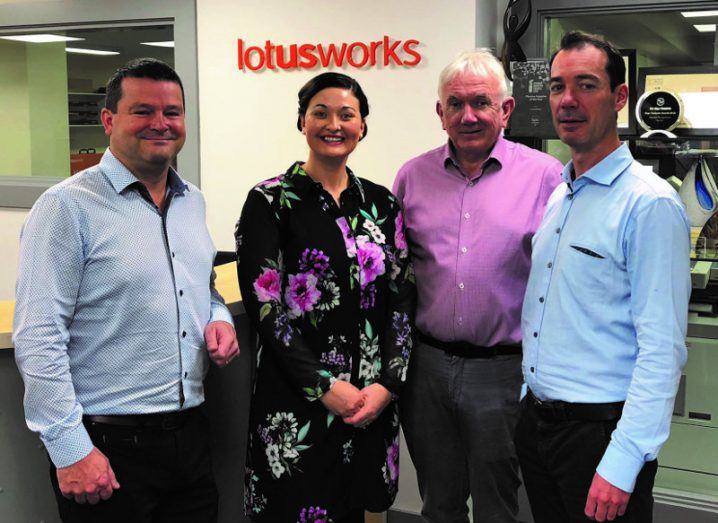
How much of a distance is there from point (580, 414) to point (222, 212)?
2.81 metres

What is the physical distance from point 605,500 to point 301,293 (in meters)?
0.91

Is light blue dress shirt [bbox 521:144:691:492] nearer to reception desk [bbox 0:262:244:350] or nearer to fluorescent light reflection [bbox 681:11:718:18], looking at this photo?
reception desk [bbox 0:262:244:350]

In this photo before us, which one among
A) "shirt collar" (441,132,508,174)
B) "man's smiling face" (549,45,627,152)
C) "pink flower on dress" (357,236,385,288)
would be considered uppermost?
"man's smiling face" (549,45,627,152)

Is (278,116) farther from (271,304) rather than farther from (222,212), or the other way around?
(271,304)

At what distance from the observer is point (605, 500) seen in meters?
1.73

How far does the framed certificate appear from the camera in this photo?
3.10m

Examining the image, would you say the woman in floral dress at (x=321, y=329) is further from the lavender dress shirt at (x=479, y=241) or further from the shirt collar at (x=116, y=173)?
the shirt collar at (x=116, y=173)

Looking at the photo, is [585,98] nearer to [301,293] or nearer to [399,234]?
[399,234]

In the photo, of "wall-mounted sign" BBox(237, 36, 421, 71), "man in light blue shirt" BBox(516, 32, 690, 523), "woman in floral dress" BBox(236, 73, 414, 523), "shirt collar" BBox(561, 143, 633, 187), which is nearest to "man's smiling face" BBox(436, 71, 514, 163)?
"woman in floral dress" BBox(236, 73, 414, 523)

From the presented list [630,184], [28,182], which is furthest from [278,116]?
[630,184]

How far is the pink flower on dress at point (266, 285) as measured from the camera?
2.10 m

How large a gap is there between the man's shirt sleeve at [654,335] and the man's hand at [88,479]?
3.56 ft

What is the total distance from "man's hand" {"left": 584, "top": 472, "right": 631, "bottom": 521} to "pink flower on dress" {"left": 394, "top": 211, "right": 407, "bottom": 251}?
86cm

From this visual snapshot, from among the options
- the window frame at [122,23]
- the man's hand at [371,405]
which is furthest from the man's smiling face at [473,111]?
the window frame at [122,23]
